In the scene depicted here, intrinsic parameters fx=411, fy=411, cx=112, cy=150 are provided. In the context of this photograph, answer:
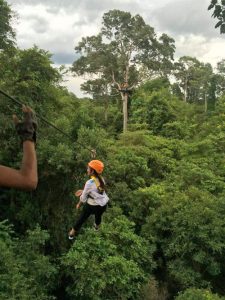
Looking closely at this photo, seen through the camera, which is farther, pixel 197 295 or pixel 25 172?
pixel 197 295

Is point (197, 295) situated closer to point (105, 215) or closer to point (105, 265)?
point (105, 265)

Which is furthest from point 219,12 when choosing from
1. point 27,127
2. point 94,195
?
point 94,195

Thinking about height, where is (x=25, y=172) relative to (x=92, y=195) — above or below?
above

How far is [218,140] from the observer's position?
2430 cm

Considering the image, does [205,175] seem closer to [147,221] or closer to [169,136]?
[147,221]

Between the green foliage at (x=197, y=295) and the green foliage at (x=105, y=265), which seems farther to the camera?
the green foliage at (x=197, y=295)

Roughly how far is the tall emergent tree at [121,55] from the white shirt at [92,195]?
21598 millimetres

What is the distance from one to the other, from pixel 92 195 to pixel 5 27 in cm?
883

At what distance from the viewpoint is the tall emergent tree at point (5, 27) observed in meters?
13.1

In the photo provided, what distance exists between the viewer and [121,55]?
92.0 ft

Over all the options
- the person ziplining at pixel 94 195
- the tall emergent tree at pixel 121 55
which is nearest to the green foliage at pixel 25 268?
the person ziplining at pixel 94 195

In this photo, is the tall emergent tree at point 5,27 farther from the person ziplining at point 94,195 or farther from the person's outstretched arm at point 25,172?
the person's outstretched arm at point 25,172

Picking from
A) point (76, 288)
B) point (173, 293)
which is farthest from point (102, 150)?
point (173, 293)

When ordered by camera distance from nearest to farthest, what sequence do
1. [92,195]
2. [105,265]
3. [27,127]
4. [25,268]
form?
[27,127]
[92,195]
[25,268]
[105,265]
